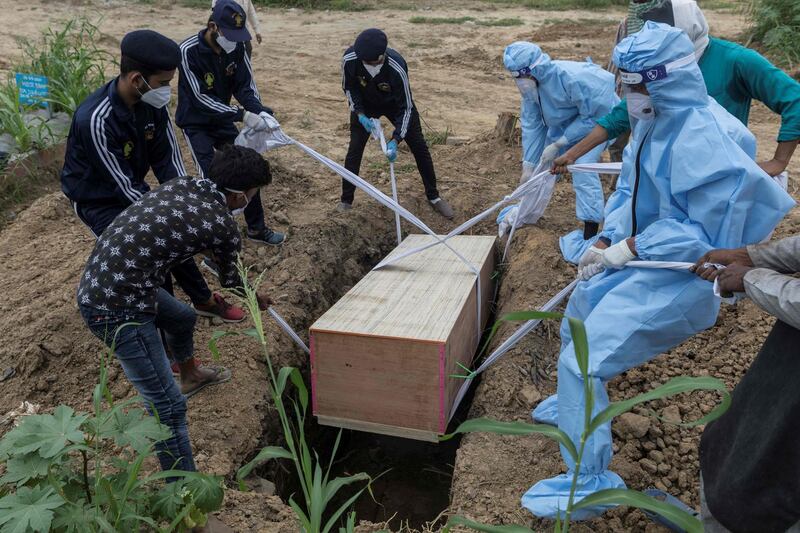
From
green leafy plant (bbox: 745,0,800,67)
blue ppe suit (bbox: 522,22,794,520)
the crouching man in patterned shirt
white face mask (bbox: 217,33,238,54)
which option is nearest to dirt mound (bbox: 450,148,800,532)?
blue ppe suit (bbox: 522,22,794,520)

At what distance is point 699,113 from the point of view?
2.07m

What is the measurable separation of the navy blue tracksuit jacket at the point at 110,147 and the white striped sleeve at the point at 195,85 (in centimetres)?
91

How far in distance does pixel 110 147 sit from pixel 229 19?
1.41 metres

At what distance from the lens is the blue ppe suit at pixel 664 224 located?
2.01 meters

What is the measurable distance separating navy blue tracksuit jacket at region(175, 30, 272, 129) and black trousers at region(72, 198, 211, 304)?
3.79 ft

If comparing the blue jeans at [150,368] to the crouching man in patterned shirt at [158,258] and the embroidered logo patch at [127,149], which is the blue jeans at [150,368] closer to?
the crouching man in patterned shirt at [158,258]

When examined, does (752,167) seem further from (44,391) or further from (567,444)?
(44,391)

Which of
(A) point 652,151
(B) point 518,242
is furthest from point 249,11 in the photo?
(A) point 652,151

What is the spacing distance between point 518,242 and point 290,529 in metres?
2.84

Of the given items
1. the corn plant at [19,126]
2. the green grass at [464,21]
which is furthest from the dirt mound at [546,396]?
the green grass at [464,21]

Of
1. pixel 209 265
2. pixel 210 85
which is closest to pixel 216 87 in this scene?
pixel 210 85

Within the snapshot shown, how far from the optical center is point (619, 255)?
7.30ft

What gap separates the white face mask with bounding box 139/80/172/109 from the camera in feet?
8.55

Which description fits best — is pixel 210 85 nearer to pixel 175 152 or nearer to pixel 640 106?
pixel 175 152
